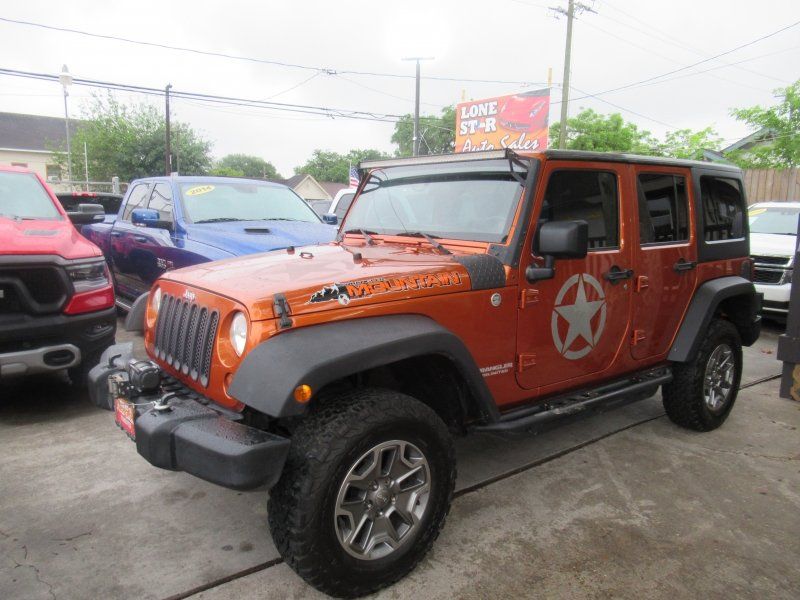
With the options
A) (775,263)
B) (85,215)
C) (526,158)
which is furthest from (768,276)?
(85,215)

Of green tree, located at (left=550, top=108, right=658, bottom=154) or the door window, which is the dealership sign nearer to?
green tree, located at (left=550, top=108, right=658, bottom=154)

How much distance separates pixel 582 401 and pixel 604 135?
33.5 meters

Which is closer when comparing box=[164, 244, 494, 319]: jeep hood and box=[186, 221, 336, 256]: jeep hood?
box=[164, 244, 494, 319]: jeep hood

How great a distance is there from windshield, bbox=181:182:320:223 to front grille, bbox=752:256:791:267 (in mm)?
6233

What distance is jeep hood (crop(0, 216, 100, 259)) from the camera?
163 inches

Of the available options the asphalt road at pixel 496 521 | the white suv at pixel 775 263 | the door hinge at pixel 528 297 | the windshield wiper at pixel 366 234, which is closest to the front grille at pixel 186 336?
the asphalt road at pixel 496 521

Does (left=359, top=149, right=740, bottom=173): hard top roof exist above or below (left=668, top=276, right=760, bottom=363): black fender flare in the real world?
above

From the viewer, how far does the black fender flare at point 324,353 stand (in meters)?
2.10

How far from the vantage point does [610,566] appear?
2732 mm

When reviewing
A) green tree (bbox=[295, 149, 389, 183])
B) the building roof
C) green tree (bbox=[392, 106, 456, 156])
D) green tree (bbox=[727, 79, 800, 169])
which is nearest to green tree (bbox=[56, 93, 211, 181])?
the building roof

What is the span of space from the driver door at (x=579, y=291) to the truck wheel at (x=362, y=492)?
811 millimetres

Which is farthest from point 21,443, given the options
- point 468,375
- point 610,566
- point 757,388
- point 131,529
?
point 757,388

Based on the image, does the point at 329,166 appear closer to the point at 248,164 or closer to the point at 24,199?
the point at 248,164

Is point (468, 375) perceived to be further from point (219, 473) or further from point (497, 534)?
point (219, 473)
